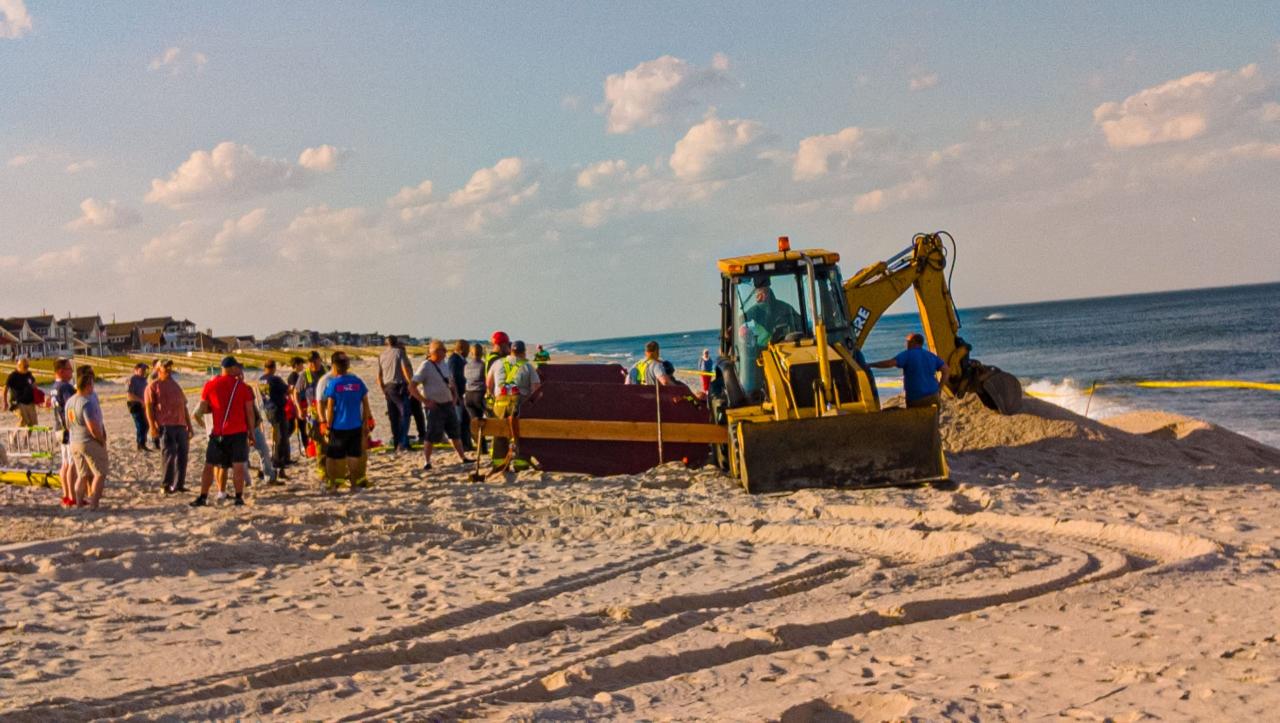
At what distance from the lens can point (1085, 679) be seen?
16.7ft

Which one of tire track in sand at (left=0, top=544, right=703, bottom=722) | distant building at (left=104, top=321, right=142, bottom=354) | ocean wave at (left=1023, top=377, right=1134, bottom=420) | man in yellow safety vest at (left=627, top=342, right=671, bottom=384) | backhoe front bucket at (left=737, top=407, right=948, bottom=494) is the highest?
distant building at (left=104, top=321, right=142, bottom=354)

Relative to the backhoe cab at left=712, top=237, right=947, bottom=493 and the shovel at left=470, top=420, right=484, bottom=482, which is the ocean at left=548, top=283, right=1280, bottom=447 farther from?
the shovel at left=470, top=420, right=484, bottom=482

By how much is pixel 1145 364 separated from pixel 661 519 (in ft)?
125

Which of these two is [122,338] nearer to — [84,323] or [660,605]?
[84,323]

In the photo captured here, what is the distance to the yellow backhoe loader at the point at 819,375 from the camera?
11.1 metres

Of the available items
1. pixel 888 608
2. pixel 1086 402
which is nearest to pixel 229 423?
pixel 888 608

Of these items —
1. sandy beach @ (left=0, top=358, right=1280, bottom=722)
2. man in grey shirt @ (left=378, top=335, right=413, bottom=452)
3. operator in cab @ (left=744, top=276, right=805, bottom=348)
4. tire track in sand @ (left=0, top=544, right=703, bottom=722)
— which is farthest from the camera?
man in grey shirt @ (left=378, top=335, right=413, bottom=452)

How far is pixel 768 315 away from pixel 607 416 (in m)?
2.07

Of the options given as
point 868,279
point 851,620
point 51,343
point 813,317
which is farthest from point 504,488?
point 51,343

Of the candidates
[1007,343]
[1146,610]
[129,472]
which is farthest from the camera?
[1007,343]

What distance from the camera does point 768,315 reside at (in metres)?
12.5

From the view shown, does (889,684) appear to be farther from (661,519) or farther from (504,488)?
(504,488)

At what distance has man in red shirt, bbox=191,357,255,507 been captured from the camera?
1164 cm

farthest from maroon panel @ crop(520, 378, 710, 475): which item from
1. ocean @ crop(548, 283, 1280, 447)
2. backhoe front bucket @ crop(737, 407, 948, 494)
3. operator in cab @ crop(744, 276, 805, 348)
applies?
ocean @ crop(548, 283, 1280, 447)
